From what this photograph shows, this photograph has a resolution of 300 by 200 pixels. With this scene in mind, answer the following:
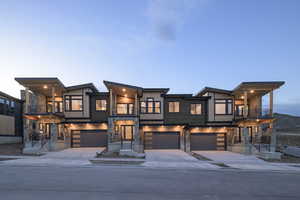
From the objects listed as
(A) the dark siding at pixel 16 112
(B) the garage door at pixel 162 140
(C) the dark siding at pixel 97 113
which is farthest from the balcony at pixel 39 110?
(B) the garage door at pixel 162 140

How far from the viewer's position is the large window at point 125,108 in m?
21.0

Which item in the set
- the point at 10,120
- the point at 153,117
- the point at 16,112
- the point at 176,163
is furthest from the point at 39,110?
the point at 176,163

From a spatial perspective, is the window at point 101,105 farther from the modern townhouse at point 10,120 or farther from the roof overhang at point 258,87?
the roof overhang at point 258,87

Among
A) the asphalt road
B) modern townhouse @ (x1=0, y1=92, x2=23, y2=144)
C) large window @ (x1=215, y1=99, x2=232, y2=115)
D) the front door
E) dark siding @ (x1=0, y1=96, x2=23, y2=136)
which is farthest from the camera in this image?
dark siding @ (x1=0, y1=96, x2=23, y2=136)

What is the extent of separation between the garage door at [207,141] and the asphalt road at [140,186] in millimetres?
11180

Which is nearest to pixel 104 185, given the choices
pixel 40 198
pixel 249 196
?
pixel 40 198

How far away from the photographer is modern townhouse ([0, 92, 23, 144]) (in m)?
21.8

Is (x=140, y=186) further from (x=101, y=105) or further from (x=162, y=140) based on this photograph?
(x=101, y=105)

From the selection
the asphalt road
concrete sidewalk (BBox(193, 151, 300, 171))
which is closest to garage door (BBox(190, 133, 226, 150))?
concrete sidewalk (BBox(193, 151, 300, 171))

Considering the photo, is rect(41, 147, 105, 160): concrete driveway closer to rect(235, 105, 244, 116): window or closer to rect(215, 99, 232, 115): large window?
rect(215, 99, 232, 115): large window

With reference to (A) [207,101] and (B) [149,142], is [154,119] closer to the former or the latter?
(B) [149,142]

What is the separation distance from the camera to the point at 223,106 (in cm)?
2081

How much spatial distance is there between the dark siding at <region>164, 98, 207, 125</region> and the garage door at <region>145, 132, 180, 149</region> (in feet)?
5.57

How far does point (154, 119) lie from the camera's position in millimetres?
20844
